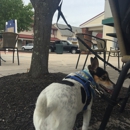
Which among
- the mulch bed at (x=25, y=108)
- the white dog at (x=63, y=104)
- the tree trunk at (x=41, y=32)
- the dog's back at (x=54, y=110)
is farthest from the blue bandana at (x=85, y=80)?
the tree trunk at (x=41, y=32)

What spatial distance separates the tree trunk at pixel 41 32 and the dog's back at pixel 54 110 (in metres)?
1.36

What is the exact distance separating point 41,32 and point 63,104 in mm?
1594

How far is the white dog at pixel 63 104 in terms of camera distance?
1420 mm

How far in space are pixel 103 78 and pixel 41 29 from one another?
129 cm

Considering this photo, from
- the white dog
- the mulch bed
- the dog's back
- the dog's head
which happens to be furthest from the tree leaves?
the dog's back

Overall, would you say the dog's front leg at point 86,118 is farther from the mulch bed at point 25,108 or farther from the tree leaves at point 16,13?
the tree leaves at point 16,13

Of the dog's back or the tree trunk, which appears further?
the tree trunk

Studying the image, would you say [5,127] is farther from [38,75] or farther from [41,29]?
[41,29]

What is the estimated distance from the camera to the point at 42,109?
1.38 metres

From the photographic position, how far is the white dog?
4.66 ft

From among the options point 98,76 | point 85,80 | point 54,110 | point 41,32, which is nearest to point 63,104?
point 54,110

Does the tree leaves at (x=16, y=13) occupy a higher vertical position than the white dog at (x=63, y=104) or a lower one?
higher

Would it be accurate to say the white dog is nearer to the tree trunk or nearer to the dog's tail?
the dog's tail

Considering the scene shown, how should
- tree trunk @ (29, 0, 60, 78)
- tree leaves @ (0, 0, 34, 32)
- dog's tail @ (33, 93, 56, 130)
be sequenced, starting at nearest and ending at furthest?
dog's tail @ (33, 93, 56, 130), tree trunk @ (29, 0, 60, 78), tree leaves @ (0, 0, 34, 32)
